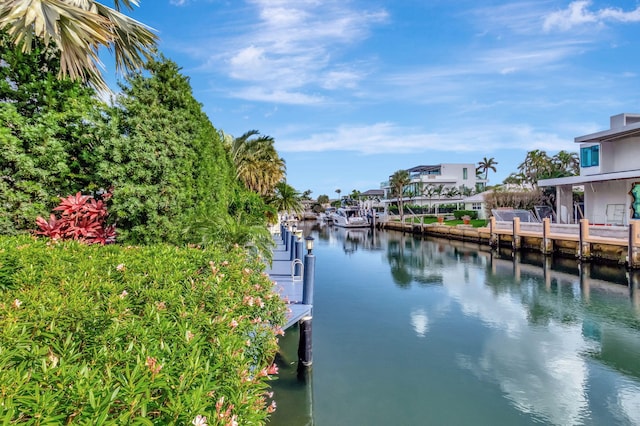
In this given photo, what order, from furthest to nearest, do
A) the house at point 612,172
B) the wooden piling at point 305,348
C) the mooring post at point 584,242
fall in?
the house at point 612,172
the mooring post at point 584,242
the wooden piling at point 305,348

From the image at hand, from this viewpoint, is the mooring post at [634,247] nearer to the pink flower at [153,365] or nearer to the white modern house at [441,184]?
the pink flower at [153,365]

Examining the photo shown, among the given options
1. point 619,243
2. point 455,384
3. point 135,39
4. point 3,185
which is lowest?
point 455,384

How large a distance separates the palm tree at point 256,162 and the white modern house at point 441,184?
115 feet

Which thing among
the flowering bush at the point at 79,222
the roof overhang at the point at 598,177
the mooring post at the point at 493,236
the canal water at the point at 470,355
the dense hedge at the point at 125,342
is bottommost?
the canal water at the point at 470,355

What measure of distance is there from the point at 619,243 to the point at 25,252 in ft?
78.3

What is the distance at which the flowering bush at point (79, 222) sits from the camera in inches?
272

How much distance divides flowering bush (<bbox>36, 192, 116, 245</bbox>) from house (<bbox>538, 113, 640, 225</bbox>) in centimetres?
2743

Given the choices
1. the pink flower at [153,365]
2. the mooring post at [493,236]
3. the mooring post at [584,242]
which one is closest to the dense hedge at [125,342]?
the pink flower at [153,365]

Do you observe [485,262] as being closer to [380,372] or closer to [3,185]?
[380,372]

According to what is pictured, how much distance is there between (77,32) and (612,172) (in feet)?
100

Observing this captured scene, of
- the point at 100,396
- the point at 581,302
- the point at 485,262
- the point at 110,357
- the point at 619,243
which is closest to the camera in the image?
the point at 100,396

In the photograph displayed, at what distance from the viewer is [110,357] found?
191cm

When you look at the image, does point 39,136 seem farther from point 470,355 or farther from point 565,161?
point 565,161

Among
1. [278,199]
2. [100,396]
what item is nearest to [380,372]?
[100,396]
